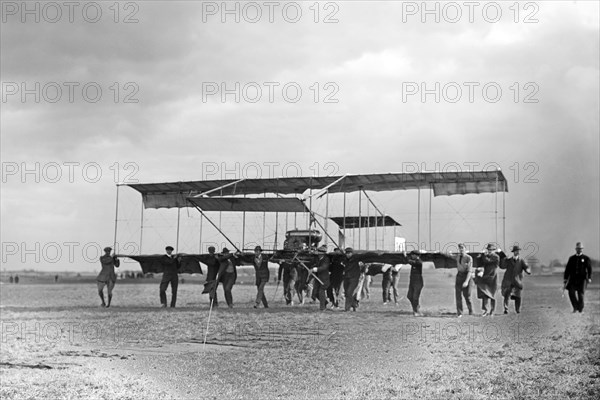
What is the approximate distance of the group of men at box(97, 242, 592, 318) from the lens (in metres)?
21.1

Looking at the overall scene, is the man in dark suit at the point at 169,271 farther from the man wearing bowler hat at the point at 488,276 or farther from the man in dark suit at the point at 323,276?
the man wearing bowler hat at the point at 488,276

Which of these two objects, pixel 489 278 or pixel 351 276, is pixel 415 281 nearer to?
pixel 489 278

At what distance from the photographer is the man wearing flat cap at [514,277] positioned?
70.7ft

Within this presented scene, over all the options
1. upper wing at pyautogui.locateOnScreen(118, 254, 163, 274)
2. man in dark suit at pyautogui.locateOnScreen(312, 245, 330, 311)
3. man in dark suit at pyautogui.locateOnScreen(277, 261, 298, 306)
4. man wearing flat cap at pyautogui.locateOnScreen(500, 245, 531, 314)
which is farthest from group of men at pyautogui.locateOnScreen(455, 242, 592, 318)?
upper wing at pyautogui.locateOnScreen(118, 254, 163, 274)

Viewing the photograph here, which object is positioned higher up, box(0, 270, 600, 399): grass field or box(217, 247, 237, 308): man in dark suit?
box(217, 247, 237, 308): man in dark suit

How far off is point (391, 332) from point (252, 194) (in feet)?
46.3

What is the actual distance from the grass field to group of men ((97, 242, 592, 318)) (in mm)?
1265

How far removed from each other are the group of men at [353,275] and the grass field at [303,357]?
49.8 inches

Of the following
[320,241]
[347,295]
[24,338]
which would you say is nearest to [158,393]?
[24,338]

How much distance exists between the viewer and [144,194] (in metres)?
30.0

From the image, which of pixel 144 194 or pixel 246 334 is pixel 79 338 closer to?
pixel 246 334

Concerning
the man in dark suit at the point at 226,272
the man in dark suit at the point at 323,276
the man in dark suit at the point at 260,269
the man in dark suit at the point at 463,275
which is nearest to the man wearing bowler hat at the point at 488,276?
the man in dark suit at the point at 463,275

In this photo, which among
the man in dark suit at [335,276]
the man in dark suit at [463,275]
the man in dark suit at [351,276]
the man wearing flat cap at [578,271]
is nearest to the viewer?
the man wearing flat cap at [578,271]

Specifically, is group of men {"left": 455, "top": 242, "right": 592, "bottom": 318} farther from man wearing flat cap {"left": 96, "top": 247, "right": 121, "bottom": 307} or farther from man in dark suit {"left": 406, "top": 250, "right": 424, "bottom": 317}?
man wearing flat cap {"left": 96, "top": 247, "right": 121, "bottom": 307}
